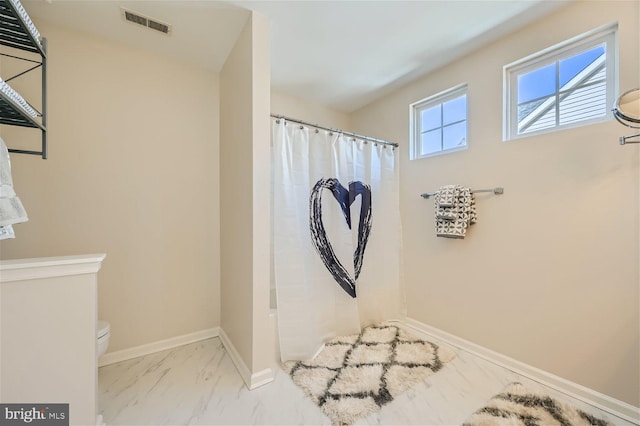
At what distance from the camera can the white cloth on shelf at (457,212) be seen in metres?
1.88

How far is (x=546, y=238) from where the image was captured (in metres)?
1.60

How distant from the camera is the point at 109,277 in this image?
1840 millimetres

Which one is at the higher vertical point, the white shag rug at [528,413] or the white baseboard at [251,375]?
the white baseboard at [251,375]

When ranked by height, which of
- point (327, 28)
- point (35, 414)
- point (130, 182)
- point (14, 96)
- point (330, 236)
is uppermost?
point (327, 28)

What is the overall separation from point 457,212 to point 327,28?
166cm

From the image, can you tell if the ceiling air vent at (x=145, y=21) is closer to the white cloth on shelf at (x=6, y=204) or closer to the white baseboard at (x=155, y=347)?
the white cloth on shelf at (x=6, y=204)

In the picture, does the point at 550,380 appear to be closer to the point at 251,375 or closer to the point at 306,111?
the point at 251,375

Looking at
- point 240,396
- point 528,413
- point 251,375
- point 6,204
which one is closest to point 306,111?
point 6,204

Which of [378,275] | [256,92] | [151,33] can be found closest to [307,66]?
[256,92]

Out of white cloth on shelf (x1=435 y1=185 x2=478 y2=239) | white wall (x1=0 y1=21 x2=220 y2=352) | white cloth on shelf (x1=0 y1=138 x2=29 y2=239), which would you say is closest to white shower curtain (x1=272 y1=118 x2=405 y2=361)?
white cloth on shelf (x1=435 y1=185 x2=478 y2=239)

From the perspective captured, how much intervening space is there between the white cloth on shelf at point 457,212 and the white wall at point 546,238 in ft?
0.31

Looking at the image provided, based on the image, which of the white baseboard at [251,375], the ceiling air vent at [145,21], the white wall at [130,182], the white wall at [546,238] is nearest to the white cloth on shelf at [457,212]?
the white wall at [546,238]

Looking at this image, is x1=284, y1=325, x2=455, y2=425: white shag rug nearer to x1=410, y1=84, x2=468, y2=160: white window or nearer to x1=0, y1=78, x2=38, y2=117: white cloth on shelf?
x1=410, y1=84, x2=468, y2=160: white window

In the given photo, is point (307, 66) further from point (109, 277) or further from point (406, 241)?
point (109, 277)
